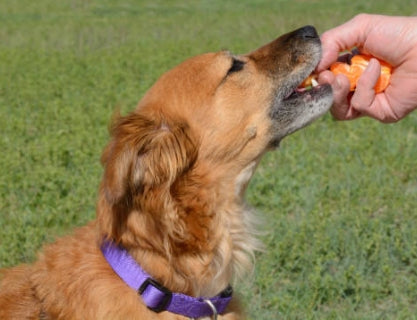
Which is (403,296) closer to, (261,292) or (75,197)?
(261,292)

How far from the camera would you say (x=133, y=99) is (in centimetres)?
1041

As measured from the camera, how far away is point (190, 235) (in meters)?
3.27

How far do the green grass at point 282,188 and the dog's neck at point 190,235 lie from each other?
3.82 feet

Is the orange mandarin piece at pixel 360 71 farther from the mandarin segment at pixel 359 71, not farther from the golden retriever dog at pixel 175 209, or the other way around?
the golden retriever dog at pixel 175 209

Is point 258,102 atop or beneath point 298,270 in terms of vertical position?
atop

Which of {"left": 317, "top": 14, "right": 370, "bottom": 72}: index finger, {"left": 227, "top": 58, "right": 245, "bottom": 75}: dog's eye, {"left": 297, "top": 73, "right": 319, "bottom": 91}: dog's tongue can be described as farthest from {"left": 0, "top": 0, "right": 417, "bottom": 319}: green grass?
{"left": 317, "top": 14, "right": 370, "bottom": 72}: index finger

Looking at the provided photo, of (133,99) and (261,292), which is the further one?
(133,99)

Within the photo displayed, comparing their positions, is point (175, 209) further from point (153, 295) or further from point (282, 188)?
point (282, 188)

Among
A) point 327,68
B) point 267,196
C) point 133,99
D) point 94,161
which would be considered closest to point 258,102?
point 327,68

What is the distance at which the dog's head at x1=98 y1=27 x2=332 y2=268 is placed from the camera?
3.15m

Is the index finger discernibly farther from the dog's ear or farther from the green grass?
the green grass

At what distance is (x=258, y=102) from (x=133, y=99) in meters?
6.76

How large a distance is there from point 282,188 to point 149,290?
11.4 feet

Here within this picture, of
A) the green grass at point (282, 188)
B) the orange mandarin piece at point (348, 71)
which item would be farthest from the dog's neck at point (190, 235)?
the green grass at point (282, 188)
